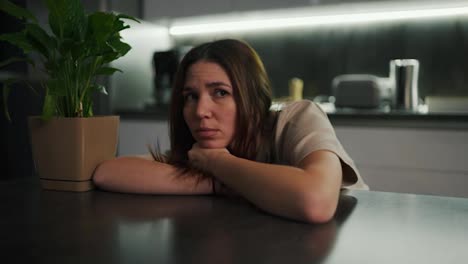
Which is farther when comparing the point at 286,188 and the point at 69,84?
the point at 69,84

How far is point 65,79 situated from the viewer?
899mm

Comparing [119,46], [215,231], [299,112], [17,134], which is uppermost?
[119,46]

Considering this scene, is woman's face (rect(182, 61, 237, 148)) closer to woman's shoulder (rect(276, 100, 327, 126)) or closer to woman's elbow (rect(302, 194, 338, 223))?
woman's shoulder (rect(276, 100, 327, 126))

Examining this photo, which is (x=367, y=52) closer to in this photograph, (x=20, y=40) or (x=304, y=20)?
(x=304, y=20)

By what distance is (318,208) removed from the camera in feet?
2.29

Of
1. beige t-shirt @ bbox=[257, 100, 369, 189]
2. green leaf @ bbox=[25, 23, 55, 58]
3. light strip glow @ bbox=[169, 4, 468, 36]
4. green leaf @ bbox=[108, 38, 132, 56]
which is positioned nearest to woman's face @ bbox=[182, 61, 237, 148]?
beige t-shirt @ bbox=[257, 100, 369, 189]

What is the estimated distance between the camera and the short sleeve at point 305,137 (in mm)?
948

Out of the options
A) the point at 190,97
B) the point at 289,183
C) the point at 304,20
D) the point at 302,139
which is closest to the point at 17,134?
the point at 304,20

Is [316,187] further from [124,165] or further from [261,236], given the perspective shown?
[124,165]

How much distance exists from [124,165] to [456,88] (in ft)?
6.92

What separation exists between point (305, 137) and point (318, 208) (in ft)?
0.98

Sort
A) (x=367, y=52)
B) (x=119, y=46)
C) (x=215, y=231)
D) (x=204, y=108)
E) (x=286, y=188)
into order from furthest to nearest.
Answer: (x=367, y=52), (x=204, y=108), (x=119, y=46), (x=286, y=188), (x=215, y=231)

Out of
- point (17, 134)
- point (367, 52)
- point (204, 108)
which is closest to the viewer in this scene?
point (204, 108)

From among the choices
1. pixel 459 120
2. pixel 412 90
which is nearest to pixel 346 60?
pixel 412 90
